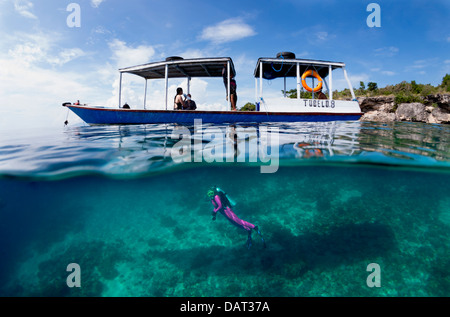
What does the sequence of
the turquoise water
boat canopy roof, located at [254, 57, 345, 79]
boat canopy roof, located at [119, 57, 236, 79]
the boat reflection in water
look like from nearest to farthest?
the turquoise water → the boat reflection in water → boat canopy roof, located at [119, 57, 236, 79] → boat canopy roof, located at [254, 57, 345, 79]

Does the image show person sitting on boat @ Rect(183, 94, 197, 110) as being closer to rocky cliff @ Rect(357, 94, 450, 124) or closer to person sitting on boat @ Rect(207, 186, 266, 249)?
person sitting on boat @ Rect(207, 186, 266, 249)

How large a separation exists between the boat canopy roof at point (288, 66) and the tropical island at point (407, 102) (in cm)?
1238

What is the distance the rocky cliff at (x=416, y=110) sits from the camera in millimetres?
21972

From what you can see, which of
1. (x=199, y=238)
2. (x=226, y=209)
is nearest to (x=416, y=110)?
(x=199, y=238)

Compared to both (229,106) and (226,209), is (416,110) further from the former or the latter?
(226,209)

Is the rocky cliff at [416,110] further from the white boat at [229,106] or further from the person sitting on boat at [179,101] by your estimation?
the person sitting on boat at [179,101]

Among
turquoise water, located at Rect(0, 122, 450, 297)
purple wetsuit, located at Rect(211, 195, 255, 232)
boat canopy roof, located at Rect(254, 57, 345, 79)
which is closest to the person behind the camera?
purple wetsuit, located at Rect(211, 195, 255, 232)

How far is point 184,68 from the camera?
1163 cm

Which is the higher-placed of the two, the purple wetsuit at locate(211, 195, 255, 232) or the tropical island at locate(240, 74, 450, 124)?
the tropical island at locate(240, 74, 450, 124)

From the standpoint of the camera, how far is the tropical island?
878 inches

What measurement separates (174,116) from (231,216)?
22.4 feet

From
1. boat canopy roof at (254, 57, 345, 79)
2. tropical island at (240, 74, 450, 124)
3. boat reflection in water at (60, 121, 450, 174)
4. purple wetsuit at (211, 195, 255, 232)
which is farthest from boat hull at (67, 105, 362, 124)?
tropical island at (240, 74, 450, 124)
